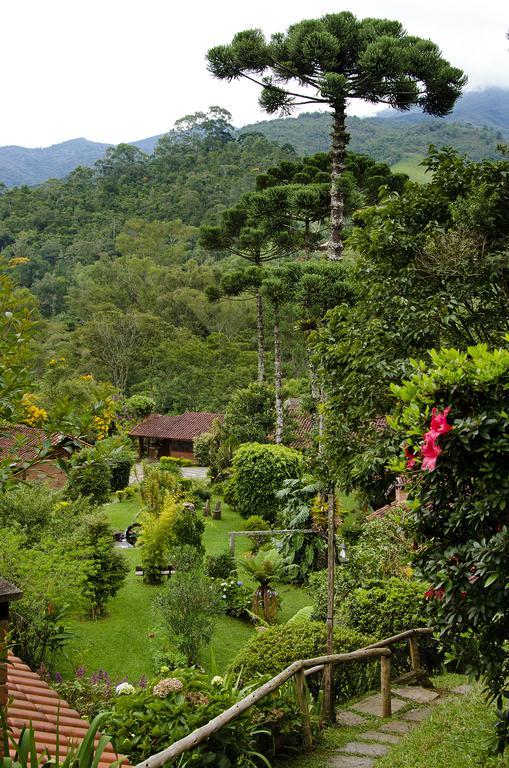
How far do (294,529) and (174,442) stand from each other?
18649 mm

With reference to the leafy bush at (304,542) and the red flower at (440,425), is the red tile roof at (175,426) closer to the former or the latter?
the leafy bush at (304,542)

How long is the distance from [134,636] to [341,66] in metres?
10.7

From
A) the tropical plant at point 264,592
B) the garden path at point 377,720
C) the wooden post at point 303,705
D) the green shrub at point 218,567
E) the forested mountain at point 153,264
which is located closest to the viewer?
the garden path at point 377,720

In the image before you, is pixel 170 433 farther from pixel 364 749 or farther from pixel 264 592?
pixel 364 749

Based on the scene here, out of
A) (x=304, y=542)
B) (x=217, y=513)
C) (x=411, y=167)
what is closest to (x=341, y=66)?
(x=304, y=542)

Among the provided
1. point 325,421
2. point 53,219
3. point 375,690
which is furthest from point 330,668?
point 53,219

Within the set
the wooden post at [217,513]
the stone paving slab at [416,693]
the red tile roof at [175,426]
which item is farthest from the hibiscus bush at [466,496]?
the red tile roof at [175,426]

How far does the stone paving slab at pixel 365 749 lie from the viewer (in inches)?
199

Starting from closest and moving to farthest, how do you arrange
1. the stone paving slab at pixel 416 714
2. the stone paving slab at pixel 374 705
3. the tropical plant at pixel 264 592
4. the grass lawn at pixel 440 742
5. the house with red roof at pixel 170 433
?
1. the grass lawn at pixel 440 742
2. the stone paving slab at pixel 416 714
3. the stone paving slab at pixel 374 705
4. the tropical plant at pixel 264 592
5. the house with red roof at pixel 170 433

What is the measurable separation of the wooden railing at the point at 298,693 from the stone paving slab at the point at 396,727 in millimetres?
202

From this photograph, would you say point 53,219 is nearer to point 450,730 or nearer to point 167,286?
point 167,286

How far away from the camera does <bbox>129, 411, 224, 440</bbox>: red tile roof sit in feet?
104

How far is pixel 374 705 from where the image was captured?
21.2 feet

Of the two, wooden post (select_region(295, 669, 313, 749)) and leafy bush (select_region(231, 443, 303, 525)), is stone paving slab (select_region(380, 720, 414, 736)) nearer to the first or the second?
wooden post (select_region(295, 669, 313, 749))
